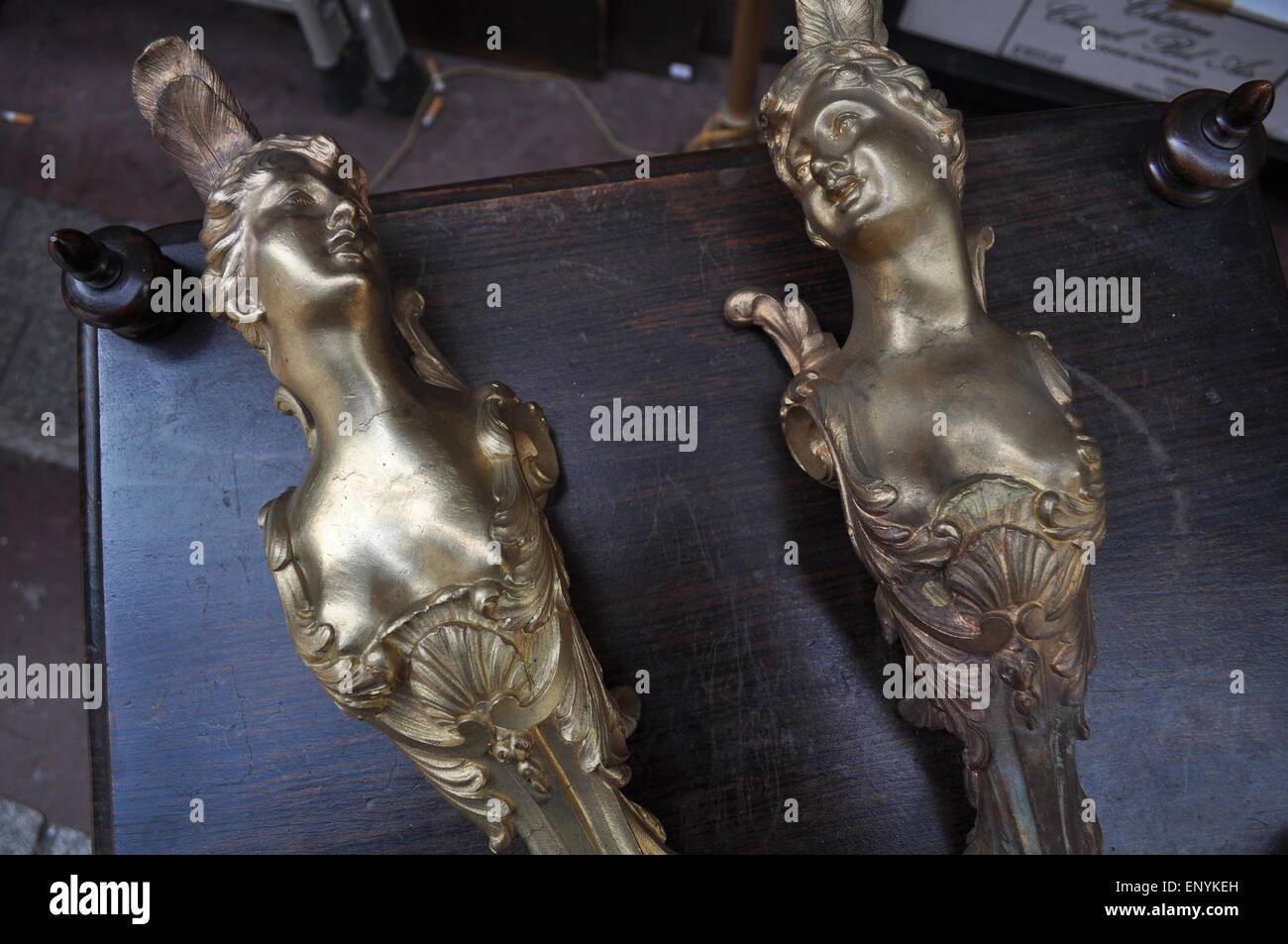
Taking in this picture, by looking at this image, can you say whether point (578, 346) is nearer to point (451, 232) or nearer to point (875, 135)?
point (451, 232)

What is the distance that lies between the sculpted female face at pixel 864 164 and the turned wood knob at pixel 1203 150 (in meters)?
0.26

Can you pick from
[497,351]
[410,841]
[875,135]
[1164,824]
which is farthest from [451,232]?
[1164,824]

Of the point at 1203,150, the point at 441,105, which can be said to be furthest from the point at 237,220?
the point at 441,105

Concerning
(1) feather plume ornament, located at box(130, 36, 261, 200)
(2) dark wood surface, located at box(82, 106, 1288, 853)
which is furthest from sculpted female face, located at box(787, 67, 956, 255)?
(1) feather plume ornament, located at box(130, 36, 261, 200)

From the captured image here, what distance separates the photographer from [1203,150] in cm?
82

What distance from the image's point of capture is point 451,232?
2.72 ft

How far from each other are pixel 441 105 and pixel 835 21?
32.7 inches

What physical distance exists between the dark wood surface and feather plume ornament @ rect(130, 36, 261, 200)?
4.6 inches

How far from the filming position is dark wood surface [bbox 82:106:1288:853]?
75 cm

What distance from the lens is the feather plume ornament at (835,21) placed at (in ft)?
2.42
